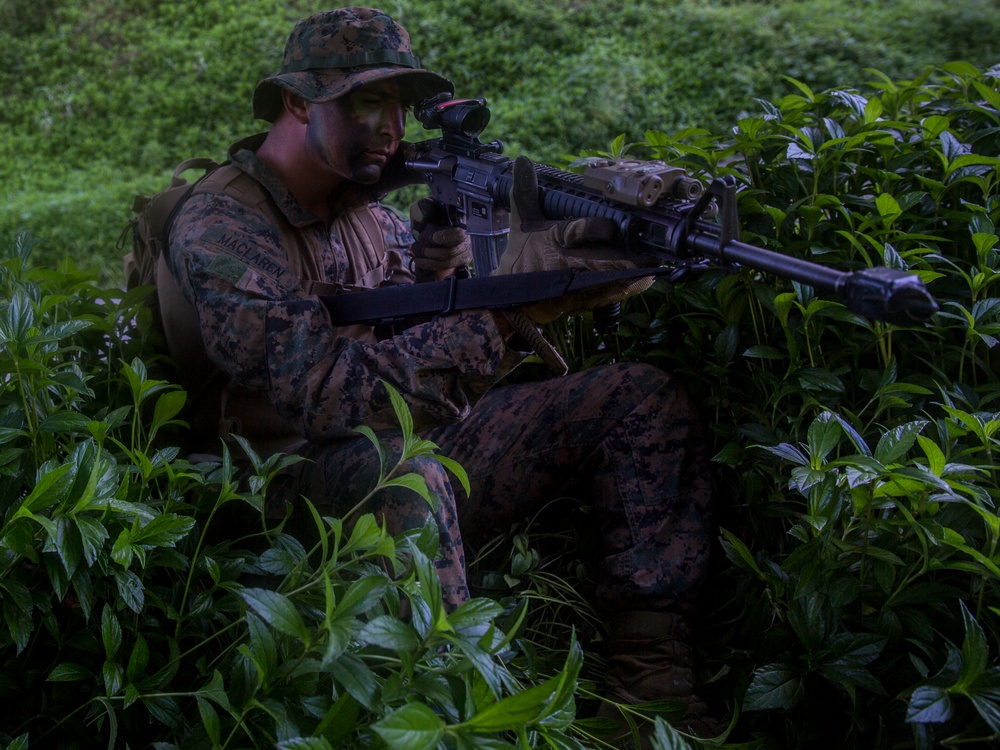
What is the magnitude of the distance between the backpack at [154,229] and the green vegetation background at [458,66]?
2897mm

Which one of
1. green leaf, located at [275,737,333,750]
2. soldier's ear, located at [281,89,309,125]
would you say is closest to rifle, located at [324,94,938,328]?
soldier's ear, located at [281,89,309,125]

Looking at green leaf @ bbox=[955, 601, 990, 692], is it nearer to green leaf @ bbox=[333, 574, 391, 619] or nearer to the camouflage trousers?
the camouflage trousers

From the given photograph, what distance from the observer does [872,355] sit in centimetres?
213

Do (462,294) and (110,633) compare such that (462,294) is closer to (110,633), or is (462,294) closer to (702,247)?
(702,247)

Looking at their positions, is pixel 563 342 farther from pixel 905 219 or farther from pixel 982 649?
pixel 982 649

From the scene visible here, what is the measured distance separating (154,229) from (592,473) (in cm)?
120

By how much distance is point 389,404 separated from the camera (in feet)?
6.45

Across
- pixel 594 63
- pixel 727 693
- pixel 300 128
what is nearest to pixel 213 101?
pixel 594 63

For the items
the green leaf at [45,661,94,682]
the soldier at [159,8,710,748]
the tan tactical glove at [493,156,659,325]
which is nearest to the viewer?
the green leaf at [45,661,94,682]

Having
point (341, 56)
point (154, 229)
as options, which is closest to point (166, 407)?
point (154, 229)

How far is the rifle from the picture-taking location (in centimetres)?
137

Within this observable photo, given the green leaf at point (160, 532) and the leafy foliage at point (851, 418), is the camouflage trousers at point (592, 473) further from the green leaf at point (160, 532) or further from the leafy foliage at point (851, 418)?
the green leaf at point (160, 532)

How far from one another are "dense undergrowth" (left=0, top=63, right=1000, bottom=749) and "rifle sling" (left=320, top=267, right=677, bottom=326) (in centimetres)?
40

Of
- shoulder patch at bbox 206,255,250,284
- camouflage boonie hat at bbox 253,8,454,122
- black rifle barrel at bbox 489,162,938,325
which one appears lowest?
shoulder patch at bbox 206,255,250,284
